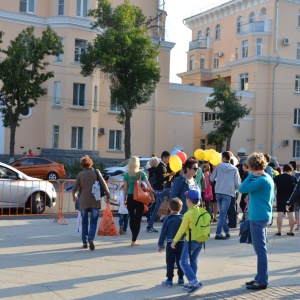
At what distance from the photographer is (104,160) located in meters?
42.6

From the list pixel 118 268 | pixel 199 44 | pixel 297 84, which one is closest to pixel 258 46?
pixel 297 84

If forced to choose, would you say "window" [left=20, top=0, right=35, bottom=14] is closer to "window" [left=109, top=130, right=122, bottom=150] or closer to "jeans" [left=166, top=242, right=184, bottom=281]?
"window" [left=109, top=130, right=122, bottom=150]

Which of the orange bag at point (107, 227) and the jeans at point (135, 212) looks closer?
the jeans at point (135, 212)

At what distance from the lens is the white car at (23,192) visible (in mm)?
16266

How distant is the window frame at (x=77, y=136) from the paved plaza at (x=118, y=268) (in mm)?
27449

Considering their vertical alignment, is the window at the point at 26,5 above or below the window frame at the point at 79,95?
above

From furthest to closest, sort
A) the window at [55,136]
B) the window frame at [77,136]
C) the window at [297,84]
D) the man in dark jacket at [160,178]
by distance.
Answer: the window at [297,84]
the window frame at [77,136]
the window at [55,136]
the man in dark jacket at [160,178]

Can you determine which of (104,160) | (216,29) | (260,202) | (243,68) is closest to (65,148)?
(104,160)

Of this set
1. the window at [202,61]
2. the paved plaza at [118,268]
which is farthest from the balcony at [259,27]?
the paved plaza at [118,268]

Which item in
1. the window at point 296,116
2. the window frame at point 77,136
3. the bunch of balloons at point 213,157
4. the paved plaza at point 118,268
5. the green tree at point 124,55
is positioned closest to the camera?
the paved plaza at point 118,268

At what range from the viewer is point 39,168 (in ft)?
108

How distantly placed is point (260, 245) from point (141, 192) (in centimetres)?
351

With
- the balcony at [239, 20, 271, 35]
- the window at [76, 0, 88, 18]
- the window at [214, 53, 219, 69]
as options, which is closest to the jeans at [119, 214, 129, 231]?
the window at [76, 0, 88, 18]

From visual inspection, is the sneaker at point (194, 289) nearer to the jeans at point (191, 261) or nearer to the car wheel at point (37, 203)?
the jeans at point (191, 261)
